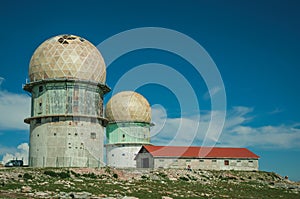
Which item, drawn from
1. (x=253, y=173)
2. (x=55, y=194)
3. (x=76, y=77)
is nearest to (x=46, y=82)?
(x=76, y=77)

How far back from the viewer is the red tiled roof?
54562 millimetres

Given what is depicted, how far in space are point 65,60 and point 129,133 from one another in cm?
2634

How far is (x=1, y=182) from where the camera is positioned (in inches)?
1010


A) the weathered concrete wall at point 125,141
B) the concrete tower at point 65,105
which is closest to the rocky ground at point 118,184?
the concrete tower at point 65,105

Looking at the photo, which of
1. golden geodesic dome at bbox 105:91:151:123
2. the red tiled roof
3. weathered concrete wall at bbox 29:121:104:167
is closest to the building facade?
the red tiled roof

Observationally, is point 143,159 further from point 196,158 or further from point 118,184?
point 118,184

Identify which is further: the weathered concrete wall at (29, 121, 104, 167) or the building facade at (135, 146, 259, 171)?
the building facade at (135, 146, 259, 171)

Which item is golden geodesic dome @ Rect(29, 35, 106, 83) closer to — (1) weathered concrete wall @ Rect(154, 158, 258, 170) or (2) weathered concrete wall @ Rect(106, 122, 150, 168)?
(1) weathered concrete wall @ Rect(154, 158, 258, 170)

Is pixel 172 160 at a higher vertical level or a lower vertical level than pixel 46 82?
lower

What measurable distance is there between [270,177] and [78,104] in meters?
30.0

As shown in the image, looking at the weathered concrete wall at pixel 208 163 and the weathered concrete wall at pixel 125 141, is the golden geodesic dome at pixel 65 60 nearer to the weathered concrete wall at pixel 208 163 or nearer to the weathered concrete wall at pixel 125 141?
the weathered concrete wall at pixel 208 163

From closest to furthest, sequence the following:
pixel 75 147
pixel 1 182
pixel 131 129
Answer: pixel 1 182, pixel 75 147, pixel 131 129

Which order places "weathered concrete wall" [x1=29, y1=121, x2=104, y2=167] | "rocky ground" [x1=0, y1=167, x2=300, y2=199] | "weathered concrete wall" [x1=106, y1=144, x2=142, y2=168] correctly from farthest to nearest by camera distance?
"weathered concrete wall" [x1=106, y1=144, x2=142, y2=168], "weathered concrete wall" [x1=29, y1=121, x2=104, y2=167], "rocky ground" [x1=0, y1=167, x2=300, y2=199]

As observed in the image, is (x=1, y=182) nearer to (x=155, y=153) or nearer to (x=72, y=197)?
(x=72, y=197)
